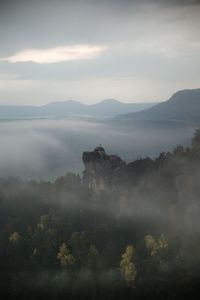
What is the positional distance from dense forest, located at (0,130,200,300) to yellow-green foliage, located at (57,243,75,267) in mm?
128

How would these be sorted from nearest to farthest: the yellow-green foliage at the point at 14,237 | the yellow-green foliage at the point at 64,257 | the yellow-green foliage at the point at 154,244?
the yellow-green foliage at the point at 154,244 < the yellow-green foliage at the point at 64,257 < the yellow-green foliage at the point at 14,237

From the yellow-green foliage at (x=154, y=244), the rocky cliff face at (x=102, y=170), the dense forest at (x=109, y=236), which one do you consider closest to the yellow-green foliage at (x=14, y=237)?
the dense forest at (x=109, y=236)

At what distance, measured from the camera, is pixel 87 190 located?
70875mm

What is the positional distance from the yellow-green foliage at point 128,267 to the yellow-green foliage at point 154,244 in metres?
2.27

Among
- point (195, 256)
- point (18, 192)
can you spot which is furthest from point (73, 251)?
point (18, 192)

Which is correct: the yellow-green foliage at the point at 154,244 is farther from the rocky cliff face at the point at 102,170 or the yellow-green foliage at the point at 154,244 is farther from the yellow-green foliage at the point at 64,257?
the rocky cliff face at the point at 102,170

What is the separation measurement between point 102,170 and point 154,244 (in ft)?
70.5

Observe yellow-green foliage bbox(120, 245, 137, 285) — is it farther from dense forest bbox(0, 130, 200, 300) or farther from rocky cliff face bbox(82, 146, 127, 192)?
rocky cliff face bbox(82, 146, 127, 192)

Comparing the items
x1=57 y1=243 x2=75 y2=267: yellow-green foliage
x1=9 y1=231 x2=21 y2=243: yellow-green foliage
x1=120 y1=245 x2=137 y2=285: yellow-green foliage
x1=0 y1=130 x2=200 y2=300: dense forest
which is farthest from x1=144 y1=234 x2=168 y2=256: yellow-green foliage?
x1=9 y1=231 x2=21 y2=243: yellow-green foliage

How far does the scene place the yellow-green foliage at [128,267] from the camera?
50094 mm

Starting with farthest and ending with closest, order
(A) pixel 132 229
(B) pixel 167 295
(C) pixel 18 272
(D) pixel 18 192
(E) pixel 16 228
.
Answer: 1. (D) pixel 18 192
2. (E) pixel 16 228
3. (A) pixel 132 229
4. (C) pixel 18 272
5. (B) pixel 167 295

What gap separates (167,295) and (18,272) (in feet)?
65.5

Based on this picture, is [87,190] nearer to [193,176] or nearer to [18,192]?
[18,192]

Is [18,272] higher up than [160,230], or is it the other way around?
[160,230]
